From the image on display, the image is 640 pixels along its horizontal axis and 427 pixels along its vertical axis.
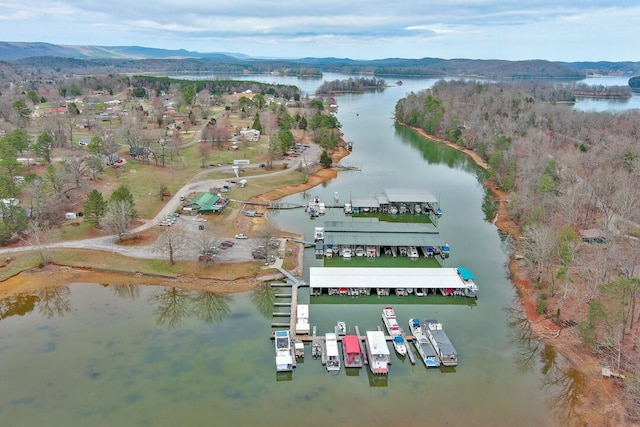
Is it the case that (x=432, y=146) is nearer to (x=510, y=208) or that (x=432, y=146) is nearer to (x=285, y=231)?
(x=510, y=208)

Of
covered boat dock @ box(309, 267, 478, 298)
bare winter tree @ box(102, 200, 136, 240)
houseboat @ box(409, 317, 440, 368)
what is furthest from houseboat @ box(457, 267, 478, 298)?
bare winter tree @ box(102, 200, 136, 240)

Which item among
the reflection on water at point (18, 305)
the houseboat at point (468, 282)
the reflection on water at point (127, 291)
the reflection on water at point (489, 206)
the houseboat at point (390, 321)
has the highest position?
the reflection on water at point (489, 206)

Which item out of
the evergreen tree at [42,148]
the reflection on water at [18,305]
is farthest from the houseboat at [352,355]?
the evergreen tree at [42,148]

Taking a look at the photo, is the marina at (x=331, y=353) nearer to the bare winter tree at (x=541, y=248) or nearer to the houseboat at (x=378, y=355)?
the houseboat at (x=378, y=355)

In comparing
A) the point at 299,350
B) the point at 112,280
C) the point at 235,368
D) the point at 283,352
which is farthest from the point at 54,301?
the point at 299,350

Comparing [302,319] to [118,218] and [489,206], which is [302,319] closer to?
[118,218]

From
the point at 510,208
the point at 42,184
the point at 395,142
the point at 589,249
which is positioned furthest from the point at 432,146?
the point at 42,184
